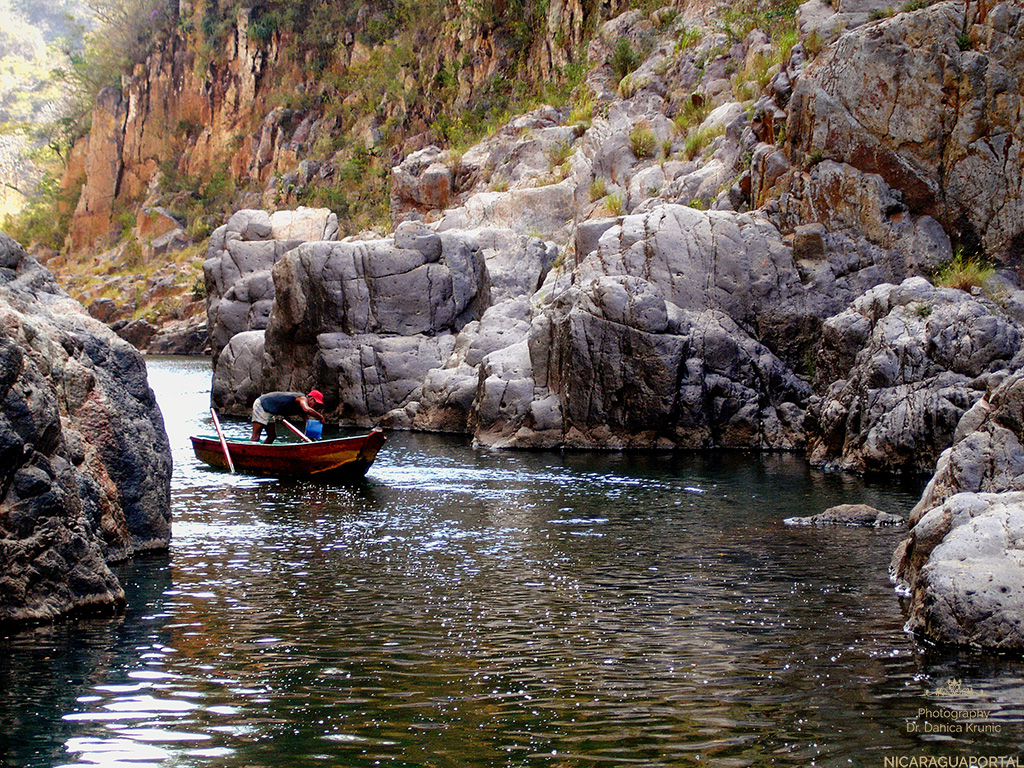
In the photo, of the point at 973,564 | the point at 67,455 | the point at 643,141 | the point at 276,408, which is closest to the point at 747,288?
the point at 276,408

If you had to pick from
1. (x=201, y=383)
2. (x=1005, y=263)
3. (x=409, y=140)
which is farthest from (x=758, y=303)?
(x=409, y=140)

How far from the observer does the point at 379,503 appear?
16953mm

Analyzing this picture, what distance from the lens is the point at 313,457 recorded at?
1912cm

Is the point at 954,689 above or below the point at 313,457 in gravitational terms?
below

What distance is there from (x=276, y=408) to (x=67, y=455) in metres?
12.9

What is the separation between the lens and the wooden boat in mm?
18859

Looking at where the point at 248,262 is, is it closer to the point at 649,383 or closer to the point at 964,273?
the point at 649,383

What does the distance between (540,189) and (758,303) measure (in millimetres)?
16557

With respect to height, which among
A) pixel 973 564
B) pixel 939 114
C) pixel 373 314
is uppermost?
pixel 939 114

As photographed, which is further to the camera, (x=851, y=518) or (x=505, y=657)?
(x=851, y=518)

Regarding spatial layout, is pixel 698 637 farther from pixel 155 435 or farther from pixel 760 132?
pixel 760 132

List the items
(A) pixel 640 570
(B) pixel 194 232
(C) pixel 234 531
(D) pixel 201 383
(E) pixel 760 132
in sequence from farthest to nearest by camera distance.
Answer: (B) pixel 194 232
(D) pixel 201 383
(E) pixel 760 132
(C) pixel 234 531
(A) pixel 640 570

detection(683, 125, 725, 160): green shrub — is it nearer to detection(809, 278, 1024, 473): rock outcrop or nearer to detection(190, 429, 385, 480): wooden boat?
detection(809, 278, 1024, 473): rock outcrop

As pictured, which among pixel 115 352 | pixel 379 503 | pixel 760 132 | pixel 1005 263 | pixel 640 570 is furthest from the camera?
pixel 760 132
